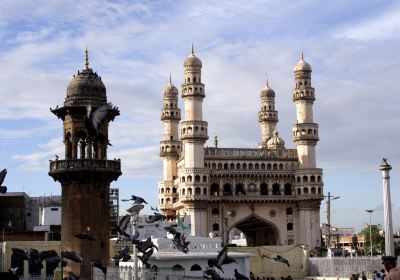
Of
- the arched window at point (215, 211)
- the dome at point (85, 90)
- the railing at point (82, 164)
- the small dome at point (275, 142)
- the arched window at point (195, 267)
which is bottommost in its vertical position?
the arched window at point (195, 267)

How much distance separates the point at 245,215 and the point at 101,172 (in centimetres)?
3453

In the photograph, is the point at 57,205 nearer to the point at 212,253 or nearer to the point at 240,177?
the point at 240,177

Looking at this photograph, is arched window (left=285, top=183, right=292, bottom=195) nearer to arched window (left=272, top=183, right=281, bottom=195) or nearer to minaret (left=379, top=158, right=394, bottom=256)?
arched window (left=272, top=183, right=281, bottom=195)

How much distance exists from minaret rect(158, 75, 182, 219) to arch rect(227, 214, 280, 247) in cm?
734

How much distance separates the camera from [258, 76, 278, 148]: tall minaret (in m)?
72.6

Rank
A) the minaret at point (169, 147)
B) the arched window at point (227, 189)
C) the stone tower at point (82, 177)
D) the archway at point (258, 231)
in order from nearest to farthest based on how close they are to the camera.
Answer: the stone tower at point (82, 177) < the arched window at point (227, 189) < the archway at point (258, 231) < the minaret at point (169, 147)

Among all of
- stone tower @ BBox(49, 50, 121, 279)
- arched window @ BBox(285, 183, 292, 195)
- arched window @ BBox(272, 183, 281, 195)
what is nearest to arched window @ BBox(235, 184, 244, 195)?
arched window @ BBox(272, 183, 281, 195)

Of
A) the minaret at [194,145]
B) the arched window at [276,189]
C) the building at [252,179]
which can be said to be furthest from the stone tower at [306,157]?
the minaret at [194,145]

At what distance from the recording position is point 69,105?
29453mm

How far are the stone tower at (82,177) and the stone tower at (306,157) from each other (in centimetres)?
3518

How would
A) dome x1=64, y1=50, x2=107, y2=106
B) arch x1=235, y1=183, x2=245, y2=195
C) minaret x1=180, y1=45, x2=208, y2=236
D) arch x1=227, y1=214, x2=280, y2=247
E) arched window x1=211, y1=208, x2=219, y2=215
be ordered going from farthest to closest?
1. arch x1=227, y1=214, x2=280, y2=247
2. arch x1=235, y1=183, x2=245, y2=195
3. arched window x1=211, y1=208, x2=219, y2=215
4. minaret x1=180, y1=45, x2=208, y2=236
5. dome x1=64, y1=50, x2=107, y2=106

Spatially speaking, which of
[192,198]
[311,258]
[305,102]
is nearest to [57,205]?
[192,198]

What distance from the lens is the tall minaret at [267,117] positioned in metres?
72.6

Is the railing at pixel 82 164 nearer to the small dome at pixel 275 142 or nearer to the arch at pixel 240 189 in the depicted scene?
the arch at pixel 240 189
